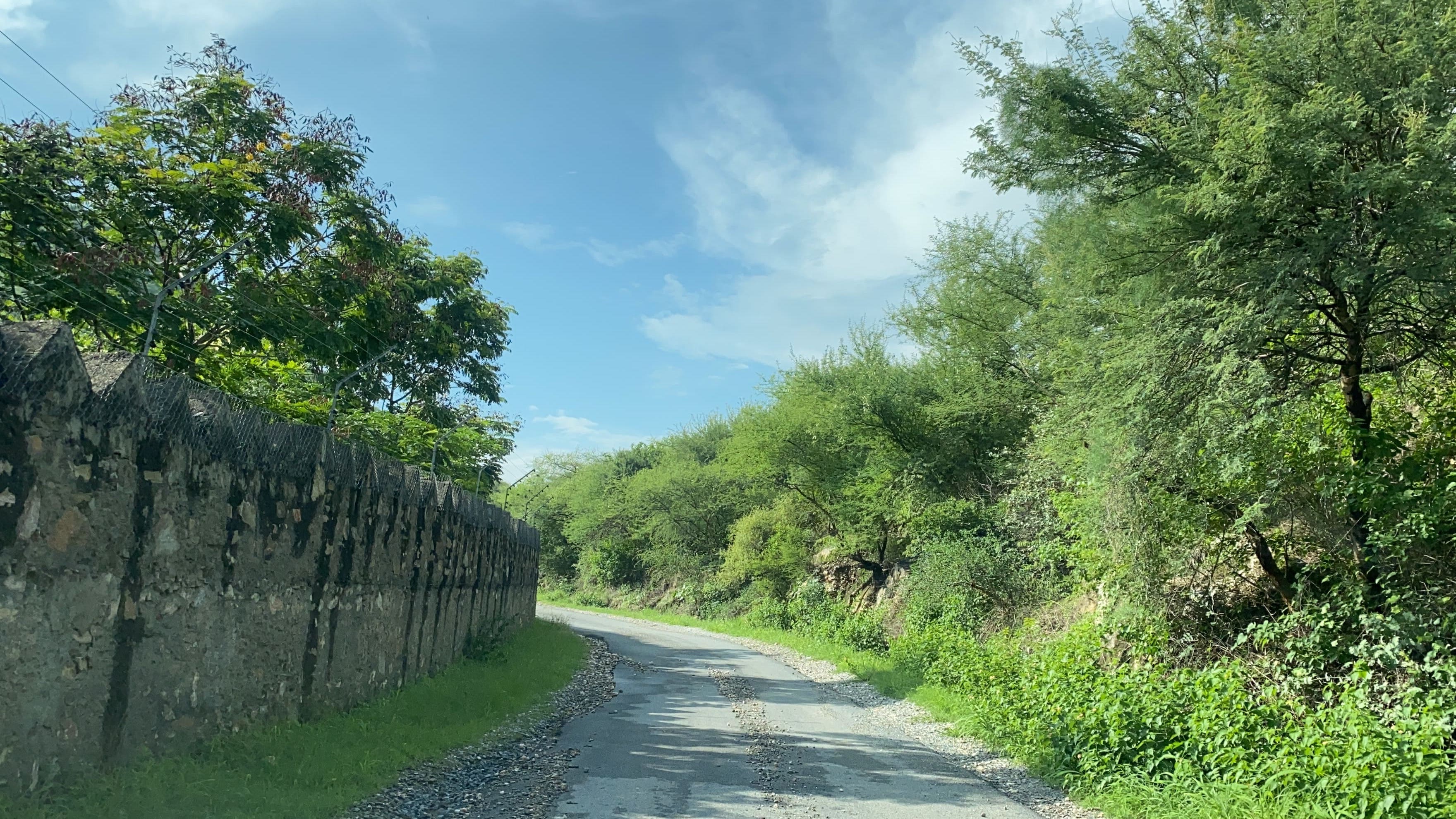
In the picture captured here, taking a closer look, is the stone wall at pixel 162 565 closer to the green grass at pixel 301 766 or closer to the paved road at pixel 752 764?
the green grass at pixel 301 766

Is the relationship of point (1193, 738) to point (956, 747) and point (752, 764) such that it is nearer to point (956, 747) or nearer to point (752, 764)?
point (956, 747)

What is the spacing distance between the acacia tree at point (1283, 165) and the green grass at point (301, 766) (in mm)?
7970

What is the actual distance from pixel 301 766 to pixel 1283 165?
927 centimetres

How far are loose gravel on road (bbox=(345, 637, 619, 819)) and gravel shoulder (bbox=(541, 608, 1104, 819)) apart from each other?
4120mm

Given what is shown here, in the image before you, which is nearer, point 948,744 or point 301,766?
point 301,766

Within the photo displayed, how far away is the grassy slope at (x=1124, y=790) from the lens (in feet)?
20.2

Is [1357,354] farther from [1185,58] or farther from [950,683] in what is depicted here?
[950,683]

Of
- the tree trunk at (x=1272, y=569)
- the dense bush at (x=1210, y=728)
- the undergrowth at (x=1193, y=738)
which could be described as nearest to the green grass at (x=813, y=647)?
the undergrowth at (x=1193, y=738)

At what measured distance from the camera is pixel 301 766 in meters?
6.73

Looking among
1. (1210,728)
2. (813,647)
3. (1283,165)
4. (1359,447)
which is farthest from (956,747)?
(813,647)

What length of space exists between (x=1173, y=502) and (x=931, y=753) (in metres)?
3.80

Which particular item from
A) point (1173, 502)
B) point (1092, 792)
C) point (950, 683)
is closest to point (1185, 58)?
point (1173, 502)

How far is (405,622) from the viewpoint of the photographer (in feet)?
35.7

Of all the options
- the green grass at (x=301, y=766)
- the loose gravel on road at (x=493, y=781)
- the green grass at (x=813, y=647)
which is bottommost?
the green grass at (x=813, y=647)
